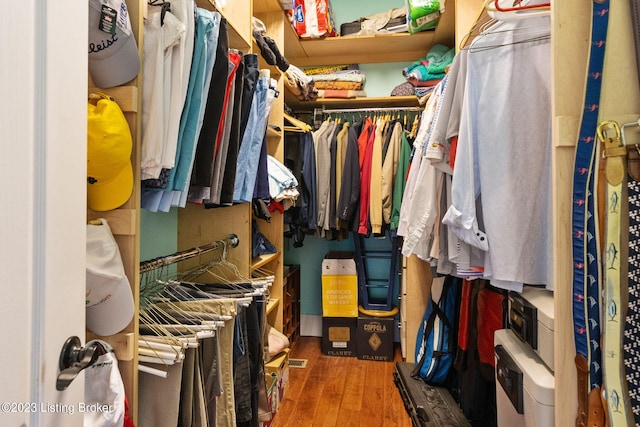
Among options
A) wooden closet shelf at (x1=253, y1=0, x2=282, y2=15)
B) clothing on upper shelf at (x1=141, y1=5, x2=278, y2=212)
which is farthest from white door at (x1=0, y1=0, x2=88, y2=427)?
wooden closet shelf at (x1=253, y1=0, x2=282, y2=15)

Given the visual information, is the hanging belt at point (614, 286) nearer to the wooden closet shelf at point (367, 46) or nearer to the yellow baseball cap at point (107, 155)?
the yellow baseball cap at point (107, 155)

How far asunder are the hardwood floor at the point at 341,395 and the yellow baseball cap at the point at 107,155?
167cm

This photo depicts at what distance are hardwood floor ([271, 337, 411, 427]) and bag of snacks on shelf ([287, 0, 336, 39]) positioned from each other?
2507mm

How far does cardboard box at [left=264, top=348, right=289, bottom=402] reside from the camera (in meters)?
2.11

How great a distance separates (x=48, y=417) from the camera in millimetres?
492

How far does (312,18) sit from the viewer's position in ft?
9.29

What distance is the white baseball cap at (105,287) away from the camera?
0.83 m

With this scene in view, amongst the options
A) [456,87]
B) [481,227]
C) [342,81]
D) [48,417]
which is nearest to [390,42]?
[342,81]

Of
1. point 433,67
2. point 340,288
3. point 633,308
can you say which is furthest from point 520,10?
point 340,288

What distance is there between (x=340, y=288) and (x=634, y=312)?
2.41 m

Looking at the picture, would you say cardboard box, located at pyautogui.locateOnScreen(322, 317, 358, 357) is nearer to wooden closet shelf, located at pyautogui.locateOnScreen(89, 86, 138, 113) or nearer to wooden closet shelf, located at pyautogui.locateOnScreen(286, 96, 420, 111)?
wooden closet shelf, located at pyautogui.locateOnScreen(286, 96, 420, 111)

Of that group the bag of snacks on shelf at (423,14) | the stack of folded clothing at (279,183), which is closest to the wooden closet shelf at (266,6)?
the bag of snacks on shelf at (423,14)

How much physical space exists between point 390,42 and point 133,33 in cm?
241

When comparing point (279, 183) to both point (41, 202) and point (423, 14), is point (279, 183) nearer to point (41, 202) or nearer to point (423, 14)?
point (423, 14)
